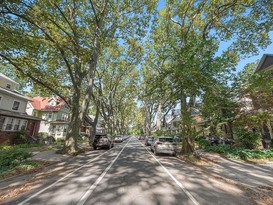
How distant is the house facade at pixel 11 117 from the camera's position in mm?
19797

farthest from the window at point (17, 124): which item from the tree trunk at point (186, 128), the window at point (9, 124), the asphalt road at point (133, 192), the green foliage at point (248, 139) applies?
the green foliage at point (248, 139)

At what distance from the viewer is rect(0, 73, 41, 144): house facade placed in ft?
65.0

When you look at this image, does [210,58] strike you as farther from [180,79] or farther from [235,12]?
[235,12]

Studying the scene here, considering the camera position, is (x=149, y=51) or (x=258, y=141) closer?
(x=258, y=141)

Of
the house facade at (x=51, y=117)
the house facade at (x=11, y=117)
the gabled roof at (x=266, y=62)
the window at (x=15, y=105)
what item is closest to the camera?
the house facade at (x=11, y=117)

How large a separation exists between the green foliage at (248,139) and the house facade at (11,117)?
2486 centimetres

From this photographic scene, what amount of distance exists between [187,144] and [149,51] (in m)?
15.2

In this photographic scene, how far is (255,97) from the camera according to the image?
1429 centimetres

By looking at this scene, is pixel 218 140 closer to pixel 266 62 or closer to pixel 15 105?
pixel 266 62

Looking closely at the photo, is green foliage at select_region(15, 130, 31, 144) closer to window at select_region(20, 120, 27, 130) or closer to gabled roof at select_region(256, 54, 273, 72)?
window at select_region(20, 120, 27, 130)

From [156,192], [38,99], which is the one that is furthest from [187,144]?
[38,99]

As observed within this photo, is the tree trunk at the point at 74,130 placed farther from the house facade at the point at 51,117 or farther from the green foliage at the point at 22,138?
the house facade at the point at 51,117

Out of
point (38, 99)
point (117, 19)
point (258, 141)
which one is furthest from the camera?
point (38, 99)

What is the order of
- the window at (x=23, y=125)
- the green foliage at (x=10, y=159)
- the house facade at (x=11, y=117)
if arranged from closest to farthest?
the green foliage at (x=10, y=159) < the house facade at (x=11, y=117) < the window at (x=23, y=125)
